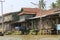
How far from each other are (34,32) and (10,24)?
22.8m

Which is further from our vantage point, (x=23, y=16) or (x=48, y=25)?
(x=23, y=16)

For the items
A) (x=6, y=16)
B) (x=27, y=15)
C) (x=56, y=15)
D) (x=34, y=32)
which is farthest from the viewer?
(x=6, y=16)

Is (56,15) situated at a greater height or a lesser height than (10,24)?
greater

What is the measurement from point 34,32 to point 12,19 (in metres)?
24.0

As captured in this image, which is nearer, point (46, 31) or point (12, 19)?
point (46, 31)

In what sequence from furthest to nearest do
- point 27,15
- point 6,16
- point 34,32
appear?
point 6,16 → point 27,15 → point 34,32

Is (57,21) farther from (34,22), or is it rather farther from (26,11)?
(26,11)

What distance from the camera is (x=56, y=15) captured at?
33.8 metres

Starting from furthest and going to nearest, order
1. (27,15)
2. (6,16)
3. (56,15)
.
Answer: (6,16) < (27,15) < (56,15)

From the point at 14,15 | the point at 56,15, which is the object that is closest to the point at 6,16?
the point at 14,15

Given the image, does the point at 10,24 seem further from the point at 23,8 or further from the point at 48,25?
the point at 48,25

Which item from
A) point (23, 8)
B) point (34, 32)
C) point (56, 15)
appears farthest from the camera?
point (23, 8)

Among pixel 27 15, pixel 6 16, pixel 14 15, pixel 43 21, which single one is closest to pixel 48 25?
pixel 43 21

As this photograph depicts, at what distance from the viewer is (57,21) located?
3444cm
